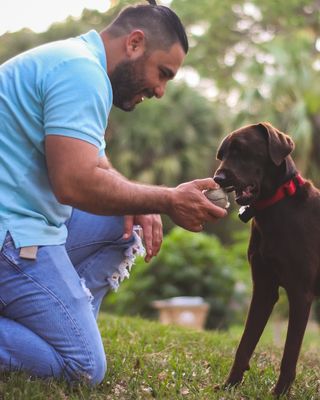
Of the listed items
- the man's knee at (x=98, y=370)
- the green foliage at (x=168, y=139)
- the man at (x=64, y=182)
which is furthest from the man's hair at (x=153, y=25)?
the green foliage at (x=168, y=139)

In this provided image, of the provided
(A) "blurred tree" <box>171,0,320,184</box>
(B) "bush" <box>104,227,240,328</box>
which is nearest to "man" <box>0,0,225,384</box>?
(B) "bush" <box>104,227,240,328</box>

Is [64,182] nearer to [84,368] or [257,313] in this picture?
[84,368]

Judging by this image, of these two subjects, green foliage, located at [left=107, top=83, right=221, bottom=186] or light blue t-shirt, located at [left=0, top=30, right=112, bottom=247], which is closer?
light blue t-shirt, located at [left=0, top=30, right=112, bottom=247]

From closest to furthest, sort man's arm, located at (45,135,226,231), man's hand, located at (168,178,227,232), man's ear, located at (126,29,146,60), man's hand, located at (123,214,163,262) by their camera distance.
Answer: man's arm, located at (45,135,226,231)
man's hand, located at (168,178,227,232)
man's ear, located at (126,29,146,60)
man's hand, located at (123,214,163,262)

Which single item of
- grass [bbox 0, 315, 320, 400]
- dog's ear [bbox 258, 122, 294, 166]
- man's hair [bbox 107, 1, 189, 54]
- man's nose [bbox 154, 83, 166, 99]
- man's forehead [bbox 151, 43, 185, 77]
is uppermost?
man's hair [bbox 107, 1, 189, 54]

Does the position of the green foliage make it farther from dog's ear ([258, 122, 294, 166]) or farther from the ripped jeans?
the ripped jeans

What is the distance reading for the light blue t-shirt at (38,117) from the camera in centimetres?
316

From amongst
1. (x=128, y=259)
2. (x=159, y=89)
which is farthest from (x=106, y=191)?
(x=128, y=259)

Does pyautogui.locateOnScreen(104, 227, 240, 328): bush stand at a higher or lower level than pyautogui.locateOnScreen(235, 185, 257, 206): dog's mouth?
lower

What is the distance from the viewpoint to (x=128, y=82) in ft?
12.0

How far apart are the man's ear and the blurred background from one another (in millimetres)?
7393

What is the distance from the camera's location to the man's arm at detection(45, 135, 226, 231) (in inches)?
122

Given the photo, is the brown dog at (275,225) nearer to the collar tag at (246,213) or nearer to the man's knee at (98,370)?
the collar tag at (246,213)

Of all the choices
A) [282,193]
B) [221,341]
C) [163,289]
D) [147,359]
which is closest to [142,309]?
[163,289]
